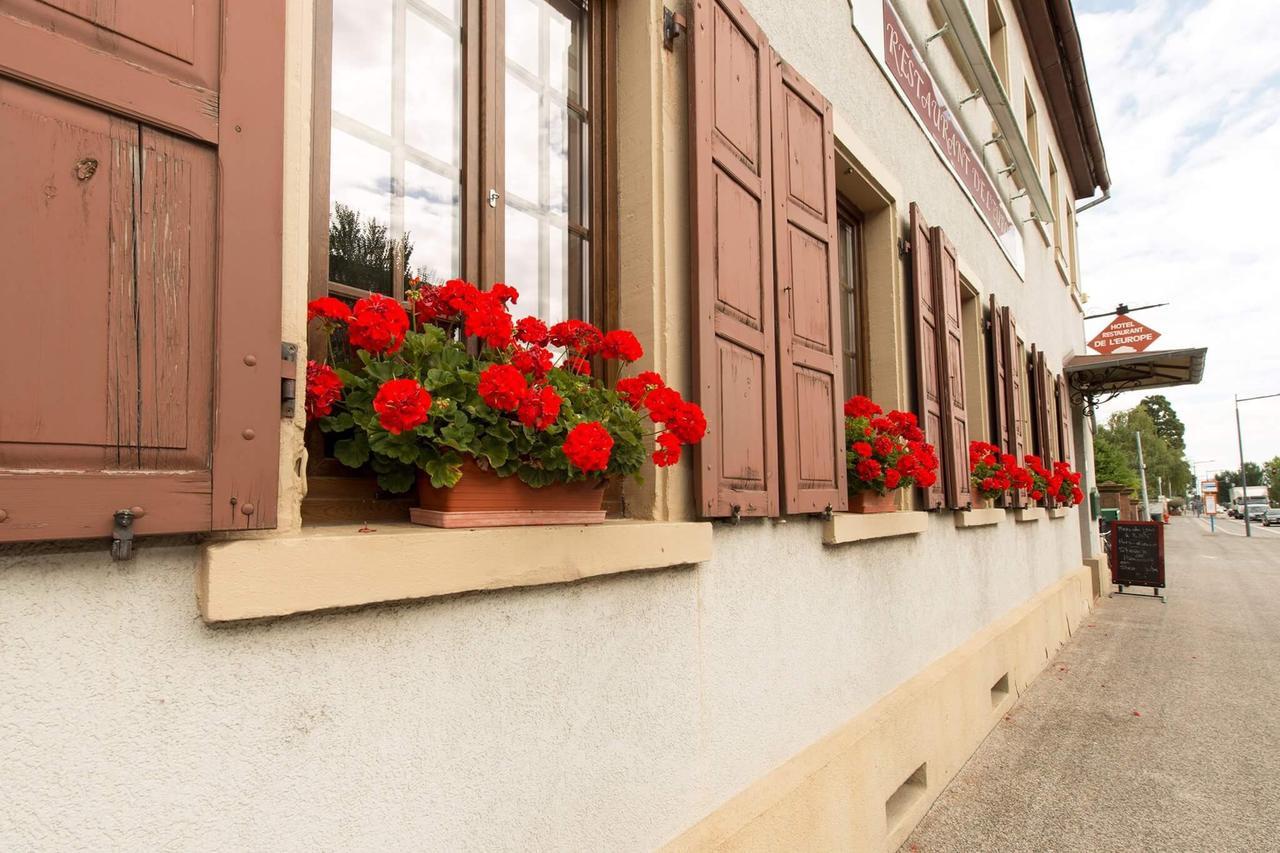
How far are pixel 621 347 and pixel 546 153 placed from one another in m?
0.73

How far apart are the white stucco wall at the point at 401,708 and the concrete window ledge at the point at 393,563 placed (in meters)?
0.06

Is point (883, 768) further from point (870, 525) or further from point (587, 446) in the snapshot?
point (587, 446)

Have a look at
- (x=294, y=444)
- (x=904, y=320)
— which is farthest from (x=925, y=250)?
(x=294, y=444)

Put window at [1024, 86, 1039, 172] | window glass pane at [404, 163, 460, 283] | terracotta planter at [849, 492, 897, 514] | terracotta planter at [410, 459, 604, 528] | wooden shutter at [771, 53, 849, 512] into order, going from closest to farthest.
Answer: terracotta planter at [410, 459, 604, 528] < window glass pane at [404, 163, 460, 283] < wooden shutter at [771, 53, 849, 512] < terracotta planter at [849, 492, 897, 514] < window at [1024, 86, 1039, 172]

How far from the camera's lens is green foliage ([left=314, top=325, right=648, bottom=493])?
1655 mm

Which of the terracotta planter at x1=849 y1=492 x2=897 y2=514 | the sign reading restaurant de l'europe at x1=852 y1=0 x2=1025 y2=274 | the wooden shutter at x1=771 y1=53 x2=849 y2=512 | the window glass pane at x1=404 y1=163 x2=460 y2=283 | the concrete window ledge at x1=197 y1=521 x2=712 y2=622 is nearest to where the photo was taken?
the concrete window ledge at x1=197 y1=521 x2=712 y2=622

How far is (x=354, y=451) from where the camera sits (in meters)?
1.70

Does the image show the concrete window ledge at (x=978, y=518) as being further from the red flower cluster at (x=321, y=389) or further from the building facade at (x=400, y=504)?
the red flower cluster at (x=321, y=389)

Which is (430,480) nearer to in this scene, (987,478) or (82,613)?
(82,613)

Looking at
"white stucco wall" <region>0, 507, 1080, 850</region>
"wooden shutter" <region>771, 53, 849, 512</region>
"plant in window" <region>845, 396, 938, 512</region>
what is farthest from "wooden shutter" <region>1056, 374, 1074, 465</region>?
"white stucco wall" <region>0, 507, 1080, 850</region>

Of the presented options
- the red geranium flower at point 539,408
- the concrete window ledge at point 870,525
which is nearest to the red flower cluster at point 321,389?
the red geranium flower at point 539,408

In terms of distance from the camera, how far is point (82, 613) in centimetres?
115

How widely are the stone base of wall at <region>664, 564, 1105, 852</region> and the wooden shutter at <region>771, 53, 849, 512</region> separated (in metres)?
0.97

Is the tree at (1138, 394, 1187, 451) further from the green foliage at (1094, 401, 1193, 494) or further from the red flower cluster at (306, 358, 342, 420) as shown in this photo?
the red flower cluster at (306, 358, 342, 420)
